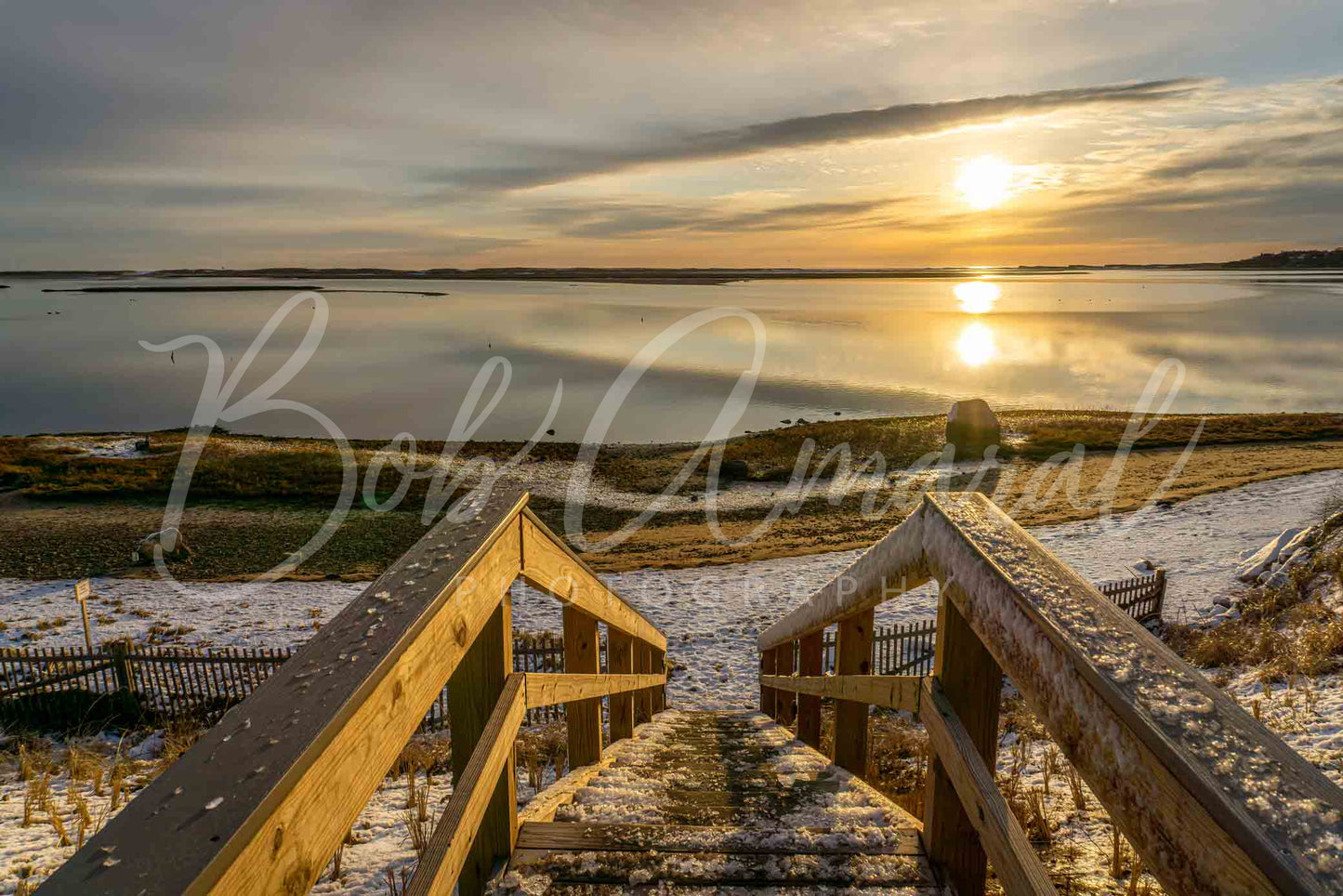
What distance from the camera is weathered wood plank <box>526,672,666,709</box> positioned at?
7.70 feet

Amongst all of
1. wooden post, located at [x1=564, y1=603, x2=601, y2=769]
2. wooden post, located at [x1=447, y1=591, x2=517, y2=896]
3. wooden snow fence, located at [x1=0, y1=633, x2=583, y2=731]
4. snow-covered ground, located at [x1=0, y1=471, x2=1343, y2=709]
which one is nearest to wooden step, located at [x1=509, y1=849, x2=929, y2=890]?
wooden post, located at [x1=447, y1=591, x2=517, y2=896]

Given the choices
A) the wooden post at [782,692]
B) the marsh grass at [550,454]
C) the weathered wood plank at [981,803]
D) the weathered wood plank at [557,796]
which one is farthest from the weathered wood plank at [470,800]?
the marsh grass at [550,454]

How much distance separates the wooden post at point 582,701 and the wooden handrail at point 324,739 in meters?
1.34

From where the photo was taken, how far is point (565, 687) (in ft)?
9.16

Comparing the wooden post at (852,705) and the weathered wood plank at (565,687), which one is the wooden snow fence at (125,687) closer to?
the weathered wood plank at (565,687)

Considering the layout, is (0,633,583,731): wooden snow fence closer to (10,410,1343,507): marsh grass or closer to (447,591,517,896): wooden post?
(447,591,517,896): wooden post

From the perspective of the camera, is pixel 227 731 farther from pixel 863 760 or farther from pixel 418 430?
pixel 418 430

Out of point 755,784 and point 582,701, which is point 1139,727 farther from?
point 582,701

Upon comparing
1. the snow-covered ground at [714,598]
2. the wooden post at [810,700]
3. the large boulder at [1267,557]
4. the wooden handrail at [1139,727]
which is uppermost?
the wooden handrail at [1139,727]

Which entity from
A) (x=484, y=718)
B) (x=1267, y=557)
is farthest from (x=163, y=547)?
(x=1267, y=557)

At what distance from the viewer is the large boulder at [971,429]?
32094 millimetres

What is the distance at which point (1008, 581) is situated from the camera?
4.57ft

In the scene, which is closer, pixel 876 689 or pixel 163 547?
pixel 876 689

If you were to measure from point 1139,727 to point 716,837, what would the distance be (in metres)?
1.59
